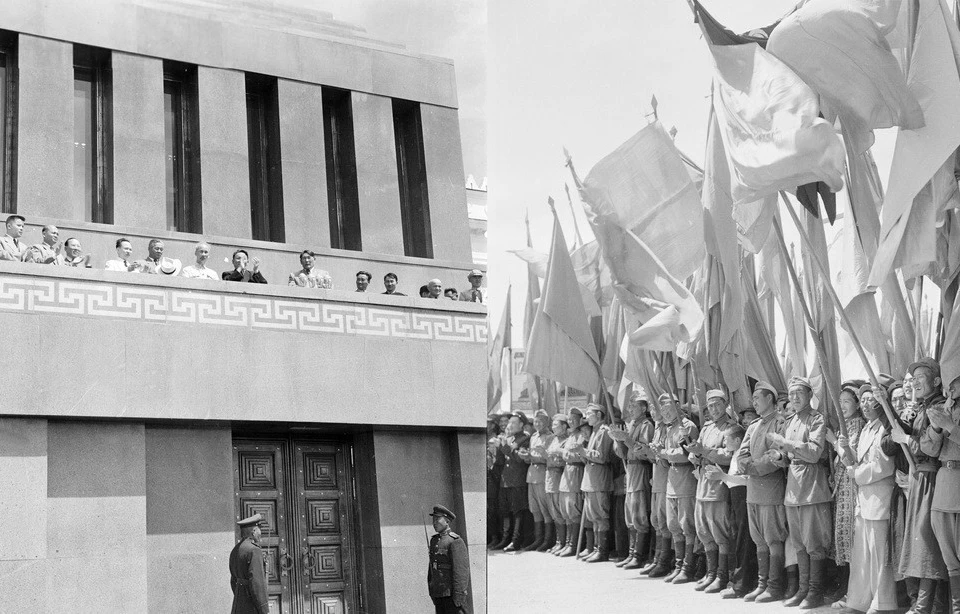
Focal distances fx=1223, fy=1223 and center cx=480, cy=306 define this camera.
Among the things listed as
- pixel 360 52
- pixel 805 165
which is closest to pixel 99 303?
pixel 360 52

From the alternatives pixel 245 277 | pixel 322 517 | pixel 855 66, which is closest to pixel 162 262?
pixel 245 277

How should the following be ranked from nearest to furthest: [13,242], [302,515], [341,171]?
[13,242], [302,515], [341,171]

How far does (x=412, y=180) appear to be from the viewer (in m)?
12.1

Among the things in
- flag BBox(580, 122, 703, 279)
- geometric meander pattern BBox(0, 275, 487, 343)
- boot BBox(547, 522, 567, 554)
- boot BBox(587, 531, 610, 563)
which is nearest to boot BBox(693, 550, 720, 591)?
boot BBox(587, 531, 610, 563)

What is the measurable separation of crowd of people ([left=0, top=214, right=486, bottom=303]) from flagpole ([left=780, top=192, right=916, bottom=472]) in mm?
5368

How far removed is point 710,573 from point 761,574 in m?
0.27

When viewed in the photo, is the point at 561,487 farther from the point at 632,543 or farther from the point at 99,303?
the point at 99,303

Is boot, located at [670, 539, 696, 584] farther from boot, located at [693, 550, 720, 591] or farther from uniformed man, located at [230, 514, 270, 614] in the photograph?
uniformed man, located at [230, 514, 270, 614]

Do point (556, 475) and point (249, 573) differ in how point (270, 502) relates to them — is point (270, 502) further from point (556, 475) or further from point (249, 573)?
point (556, 475)

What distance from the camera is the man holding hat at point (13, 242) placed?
344 inches

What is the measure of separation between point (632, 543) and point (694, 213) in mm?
1590

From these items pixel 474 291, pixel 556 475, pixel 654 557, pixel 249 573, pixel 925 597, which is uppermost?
pixel 474 291

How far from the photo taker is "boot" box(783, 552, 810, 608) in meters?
5.04

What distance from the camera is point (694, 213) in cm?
572
